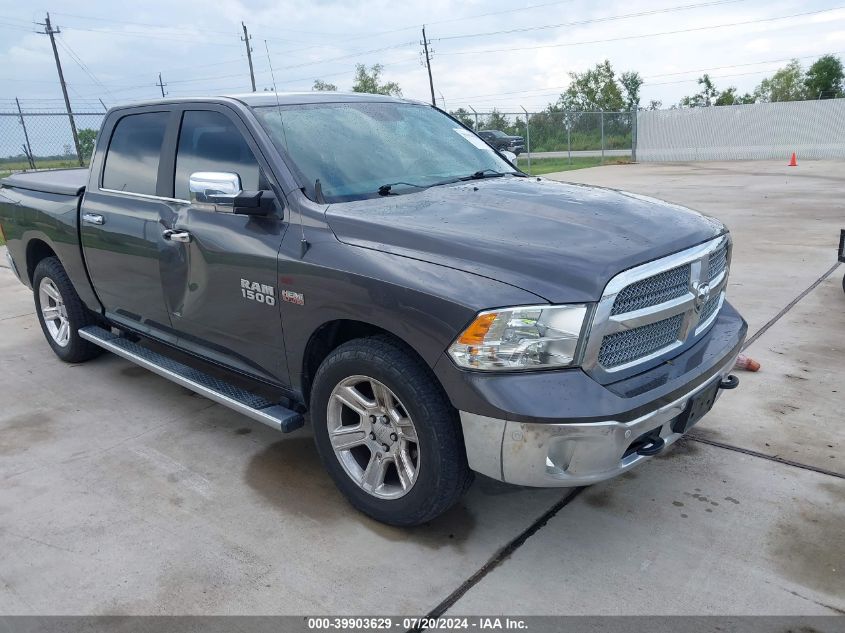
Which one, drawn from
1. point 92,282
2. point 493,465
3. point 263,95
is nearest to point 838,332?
point 493,465

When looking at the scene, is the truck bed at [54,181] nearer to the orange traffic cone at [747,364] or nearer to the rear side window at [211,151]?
the rear side window at [211,151]

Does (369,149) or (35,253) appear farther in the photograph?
(35,253)

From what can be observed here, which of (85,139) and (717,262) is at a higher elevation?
(85,139)

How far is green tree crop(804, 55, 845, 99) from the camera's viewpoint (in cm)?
5584

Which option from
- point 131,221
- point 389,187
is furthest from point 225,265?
point 131,221

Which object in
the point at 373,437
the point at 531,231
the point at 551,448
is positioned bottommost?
the point at 373,437

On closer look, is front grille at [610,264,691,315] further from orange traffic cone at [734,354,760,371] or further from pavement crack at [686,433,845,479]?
orange traffic cone at [734,354,760,371]

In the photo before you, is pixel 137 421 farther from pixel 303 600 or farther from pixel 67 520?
pixel 303 600

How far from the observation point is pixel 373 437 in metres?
3.11

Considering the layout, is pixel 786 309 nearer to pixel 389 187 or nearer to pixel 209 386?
pixel 389 187

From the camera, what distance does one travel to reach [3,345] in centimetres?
614

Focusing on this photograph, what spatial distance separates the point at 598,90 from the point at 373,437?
185 ft

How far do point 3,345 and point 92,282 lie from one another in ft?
6.29

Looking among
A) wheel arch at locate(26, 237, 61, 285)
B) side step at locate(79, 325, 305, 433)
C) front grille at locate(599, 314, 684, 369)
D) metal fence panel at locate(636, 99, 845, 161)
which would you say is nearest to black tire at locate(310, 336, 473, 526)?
side step at locate(79, 325, 305, 433)
